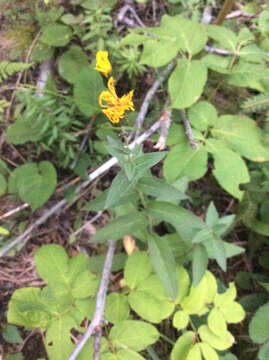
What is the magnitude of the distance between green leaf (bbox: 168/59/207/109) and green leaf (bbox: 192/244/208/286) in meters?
0.93

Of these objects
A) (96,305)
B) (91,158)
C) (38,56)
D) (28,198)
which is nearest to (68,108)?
(91,158)

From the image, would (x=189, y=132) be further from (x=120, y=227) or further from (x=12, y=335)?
(x=12, y=335)

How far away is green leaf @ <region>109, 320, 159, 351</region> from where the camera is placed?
5.40 ft

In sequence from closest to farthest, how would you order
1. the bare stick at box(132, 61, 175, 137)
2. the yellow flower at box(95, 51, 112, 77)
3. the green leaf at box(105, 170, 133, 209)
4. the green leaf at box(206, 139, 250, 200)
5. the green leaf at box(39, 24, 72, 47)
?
the yellow flower at box(95, 51, 112, 77) → the green leaf at box(105, 170, 133, 209) → the green leaf at box(206, 139, 250, 200) → the bare stick at box(132, 61, 175, 137) → the green leaf at box(39, 24, 72, 47)

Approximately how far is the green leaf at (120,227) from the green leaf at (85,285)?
0.30 m

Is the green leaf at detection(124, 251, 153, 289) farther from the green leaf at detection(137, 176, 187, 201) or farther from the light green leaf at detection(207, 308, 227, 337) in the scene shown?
the green leaf at detection(137, 176, 187, 201)

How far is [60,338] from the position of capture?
167 cm

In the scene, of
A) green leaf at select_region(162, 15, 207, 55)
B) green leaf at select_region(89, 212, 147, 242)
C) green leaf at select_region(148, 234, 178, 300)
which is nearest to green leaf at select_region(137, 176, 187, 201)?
green leaf at select_region(89, 212, 147, 242)

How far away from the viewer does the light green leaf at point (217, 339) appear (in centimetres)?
170

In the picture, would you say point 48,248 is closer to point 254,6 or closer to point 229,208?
point 229,208

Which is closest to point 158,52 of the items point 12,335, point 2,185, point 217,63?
point 217,63

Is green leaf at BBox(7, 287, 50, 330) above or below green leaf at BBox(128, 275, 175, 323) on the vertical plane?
below

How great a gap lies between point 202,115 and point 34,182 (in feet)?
4.33

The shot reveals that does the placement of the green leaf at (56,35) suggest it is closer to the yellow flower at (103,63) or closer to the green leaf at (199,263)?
the yellow flower at (103,63)
